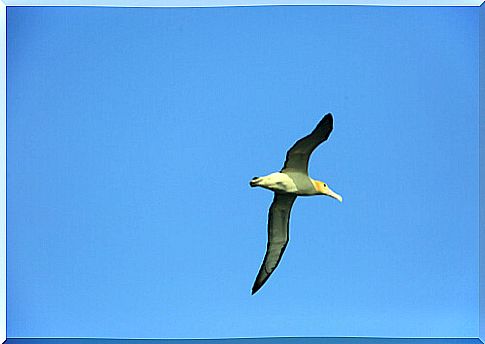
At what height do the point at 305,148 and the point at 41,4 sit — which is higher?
the point at 41,4

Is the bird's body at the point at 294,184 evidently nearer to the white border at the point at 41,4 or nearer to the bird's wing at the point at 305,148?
the bird's wing at the point at 305,148

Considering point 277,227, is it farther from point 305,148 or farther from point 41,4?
point 41,4

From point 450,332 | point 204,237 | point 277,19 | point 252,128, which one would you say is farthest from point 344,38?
point 450,332

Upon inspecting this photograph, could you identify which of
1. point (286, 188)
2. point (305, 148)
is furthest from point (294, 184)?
point (305, 148)

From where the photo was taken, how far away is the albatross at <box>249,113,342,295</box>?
3.82m

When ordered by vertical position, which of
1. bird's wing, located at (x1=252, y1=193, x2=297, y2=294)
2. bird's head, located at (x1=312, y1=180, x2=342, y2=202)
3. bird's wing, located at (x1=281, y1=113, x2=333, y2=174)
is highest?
bird's wing, located at (x1=281, y1=113, x2=333, y2=174)

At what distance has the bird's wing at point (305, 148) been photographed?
12.1 feet

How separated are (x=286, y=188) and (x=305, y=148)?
0.76 feet

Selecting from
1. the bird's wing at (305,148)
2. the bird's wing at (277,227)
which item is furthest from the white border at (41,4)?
the bird's wing at (277,227)

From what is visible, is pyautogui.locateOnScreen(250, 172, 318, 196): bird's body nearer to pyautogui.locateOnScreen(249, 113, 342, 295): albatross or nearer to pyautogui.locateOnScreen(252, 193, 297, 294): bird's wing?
pyautogui.locateOnScreen(249, 113, 342, 295): albatross

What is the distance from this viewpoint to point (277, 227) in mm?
4277

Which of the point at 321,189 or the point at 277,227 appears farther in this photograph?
the point at 277,227

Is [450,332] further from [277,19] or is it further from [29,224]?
[29,224]

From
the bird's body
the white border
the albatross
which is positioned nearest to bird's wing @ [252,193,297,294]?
the albatross
